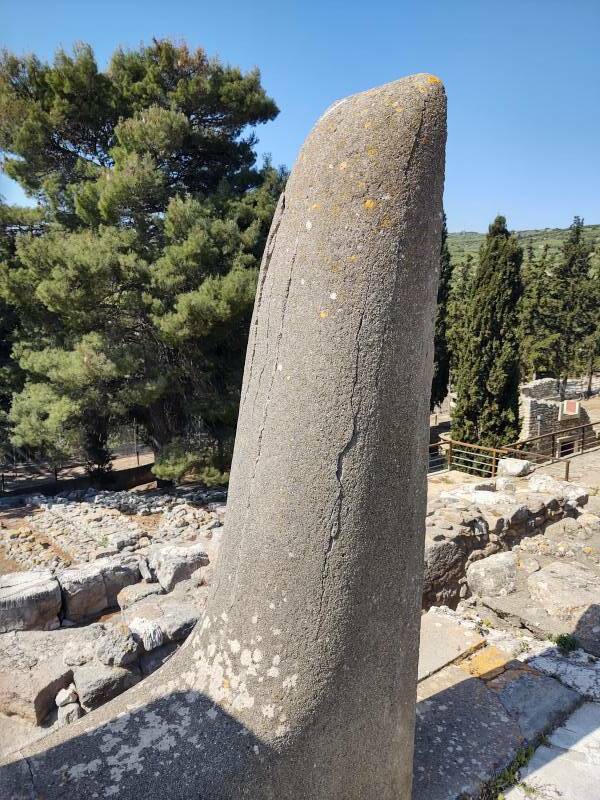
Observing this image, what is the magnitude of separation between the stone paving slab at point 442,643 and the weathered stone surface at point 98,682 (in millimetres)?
2328

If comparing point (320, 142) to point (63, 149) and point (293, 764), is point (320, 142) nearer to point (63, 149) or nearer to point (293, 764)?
point (293, 764)

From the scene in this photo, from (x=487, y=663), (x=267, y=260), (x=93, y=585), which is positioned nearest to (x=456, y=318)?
(x=93, y=585)

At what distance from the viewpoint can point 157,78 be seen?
12.1 metres

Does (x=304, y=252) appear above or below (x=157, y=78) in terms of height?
below

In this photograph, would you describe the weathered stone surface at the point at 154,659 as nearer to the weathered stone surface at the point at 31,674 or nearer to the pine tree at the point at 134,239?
the weathered stone surface at the point at 31,674

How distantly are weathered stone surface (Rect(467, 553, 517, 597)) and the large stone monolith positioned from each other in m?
3.58

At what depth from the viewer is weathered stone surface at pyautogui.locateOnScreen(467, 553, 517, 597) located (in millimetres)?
4957

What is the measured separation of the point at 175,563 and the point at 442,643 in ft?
11.5

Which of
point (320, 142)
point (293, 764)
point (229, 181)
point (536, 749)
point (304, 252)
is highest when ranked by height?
point (229, 181)

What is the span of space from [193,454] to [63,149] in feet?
27.6

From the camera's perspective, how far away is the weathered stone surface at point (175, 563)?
5.98 meters

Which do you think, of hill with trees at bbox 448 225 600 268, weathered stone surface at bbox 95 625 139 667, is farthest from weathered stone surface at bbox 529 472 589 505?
hill with trees at bbox 448 225 600 268

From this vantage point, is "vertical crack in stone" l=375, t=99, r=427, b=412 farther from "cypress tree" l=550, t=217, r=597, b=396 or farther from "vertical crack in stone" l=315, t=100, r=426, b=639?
"cypress tree" l=550, t=217, r=597, b=396

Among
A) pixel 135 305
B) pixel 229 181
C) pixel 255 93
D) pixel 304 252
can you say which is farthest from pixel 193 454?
pixel 304 252
